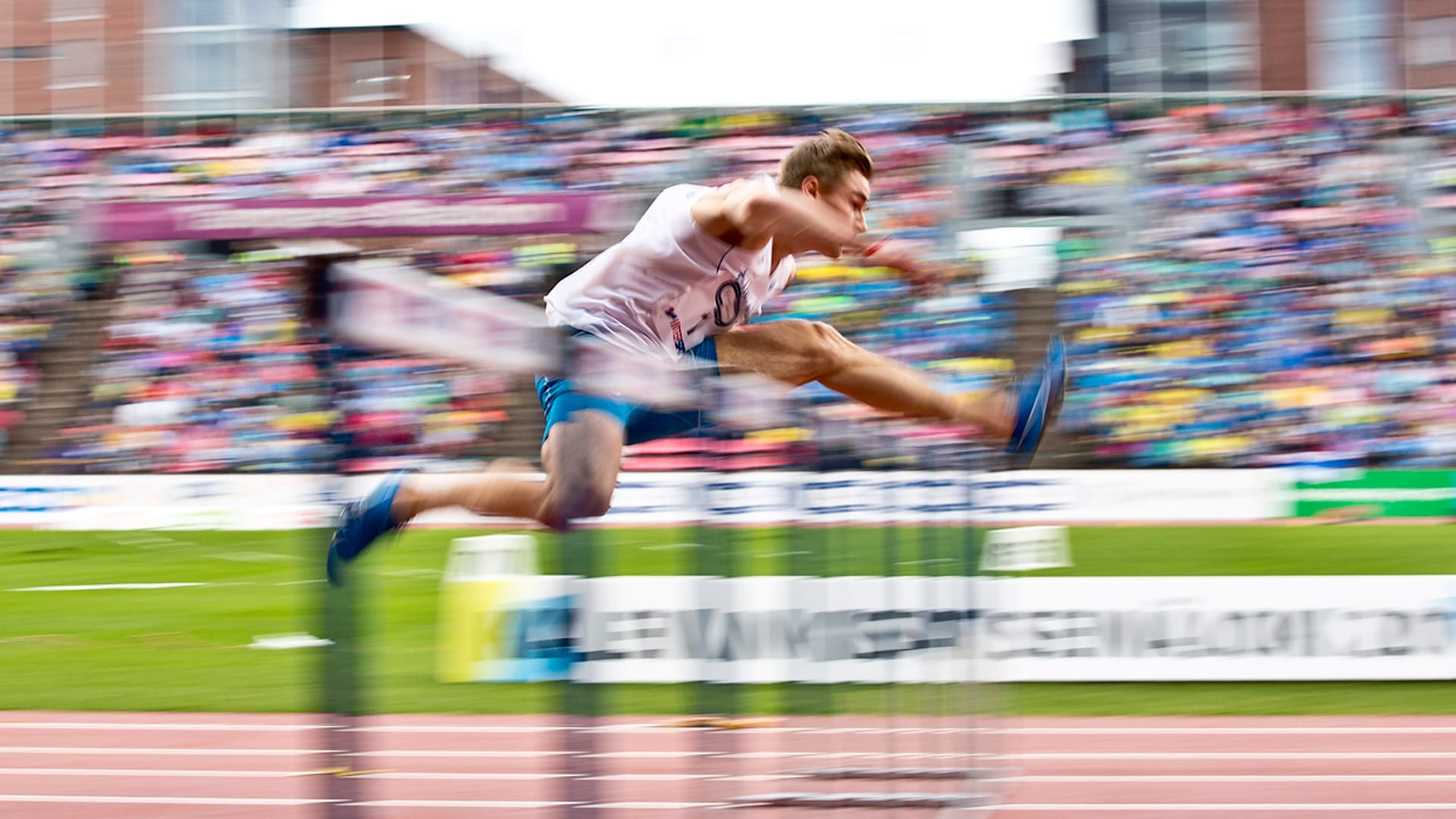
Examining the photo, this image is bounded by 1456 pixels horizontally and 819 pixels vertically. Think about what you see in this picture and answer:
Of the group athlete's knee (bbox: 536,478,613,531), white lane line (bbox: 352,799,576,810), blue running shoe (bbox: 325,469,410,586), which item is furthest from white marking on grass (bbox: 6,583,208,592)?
athlete's knee (bbox: 536,478,613,531)

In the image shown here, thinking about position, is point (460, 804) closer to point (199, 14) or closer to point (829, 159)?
point (829, 159)

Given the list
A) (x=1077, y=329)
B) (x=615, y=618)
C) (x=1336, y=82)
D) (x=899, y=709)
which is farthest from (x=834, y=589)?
(x=1336, y=82)

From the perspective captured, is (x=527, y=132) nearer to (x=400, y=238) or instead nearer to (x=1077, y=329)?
(x=1077, y=329)

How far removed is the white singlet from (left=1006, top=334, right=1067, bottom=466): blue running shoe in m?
0.73

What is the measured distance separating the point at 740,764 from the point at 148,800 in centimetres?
159

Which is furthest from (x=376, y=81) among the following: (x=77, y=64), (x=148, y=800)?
(x=148, y=800)

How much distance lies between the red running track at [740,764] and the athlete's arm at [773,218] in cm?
99

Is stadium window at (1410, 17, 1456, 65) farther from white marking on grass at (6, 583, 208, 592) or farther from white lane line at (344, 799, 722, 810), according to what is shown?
white lane line at (344, 799, 722, 810)

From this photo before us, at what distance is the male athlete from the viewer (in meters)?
3.10

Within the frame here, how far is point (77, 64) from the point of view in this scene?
12.3m

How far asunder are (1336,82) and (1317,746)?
796cm

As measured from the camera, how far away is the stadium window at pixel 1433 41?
1145 cm

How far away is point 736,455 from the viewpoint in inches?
128

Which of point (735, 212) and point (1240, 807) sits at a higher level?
point (735, 212)
